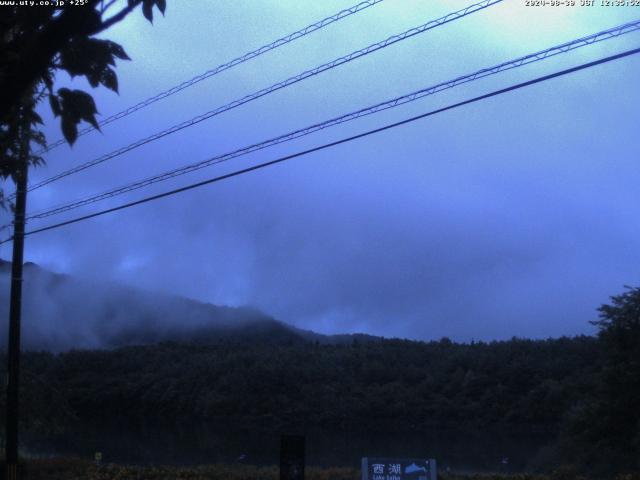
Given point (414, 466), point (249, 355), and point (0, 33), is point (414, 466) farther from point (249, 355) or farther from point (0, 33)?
point (249, 355)

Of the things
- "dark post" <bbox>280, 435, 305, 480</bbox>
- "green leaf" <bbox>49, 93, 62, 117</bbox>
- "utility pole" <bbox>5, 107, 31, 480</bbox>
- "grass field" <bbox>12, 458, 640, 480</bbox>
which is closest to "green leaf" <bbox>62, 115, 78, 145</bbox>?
"green leaf" <bbox>49, 93, 62, 117</bbox>

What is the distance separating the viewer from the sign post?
557 inches

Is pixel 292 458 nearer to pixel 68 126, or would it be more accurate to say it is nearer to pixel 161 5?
pixel 68 126

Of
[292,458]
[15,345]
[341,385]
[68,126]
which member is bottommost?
[292,458]

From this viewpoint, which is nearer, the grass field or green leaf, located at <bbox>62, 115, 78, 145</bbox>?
green leaf, located at <bbox>62, 115, 78, 145</bbox>

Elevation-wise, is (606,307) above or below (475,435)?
above

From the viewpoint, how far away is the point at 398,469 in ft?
46.5

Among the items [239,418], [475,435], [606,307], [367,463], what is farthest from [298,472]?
[239,418]


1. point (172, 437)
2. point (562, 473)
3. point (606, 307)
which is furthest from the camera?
point (172, 437)

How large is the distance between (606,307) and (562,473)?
1028cm

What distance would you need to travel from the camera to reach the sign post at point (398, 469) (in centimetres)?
1414

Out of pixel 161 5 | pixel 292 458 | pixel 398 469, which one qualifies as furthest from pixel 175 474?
pixel 161 5

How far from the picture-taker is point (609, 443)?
1049 inches

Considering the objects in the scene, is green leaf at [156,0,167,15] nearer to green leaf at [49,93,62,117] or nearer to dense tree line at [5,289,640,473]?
green leaf at [49,93,62,117]
